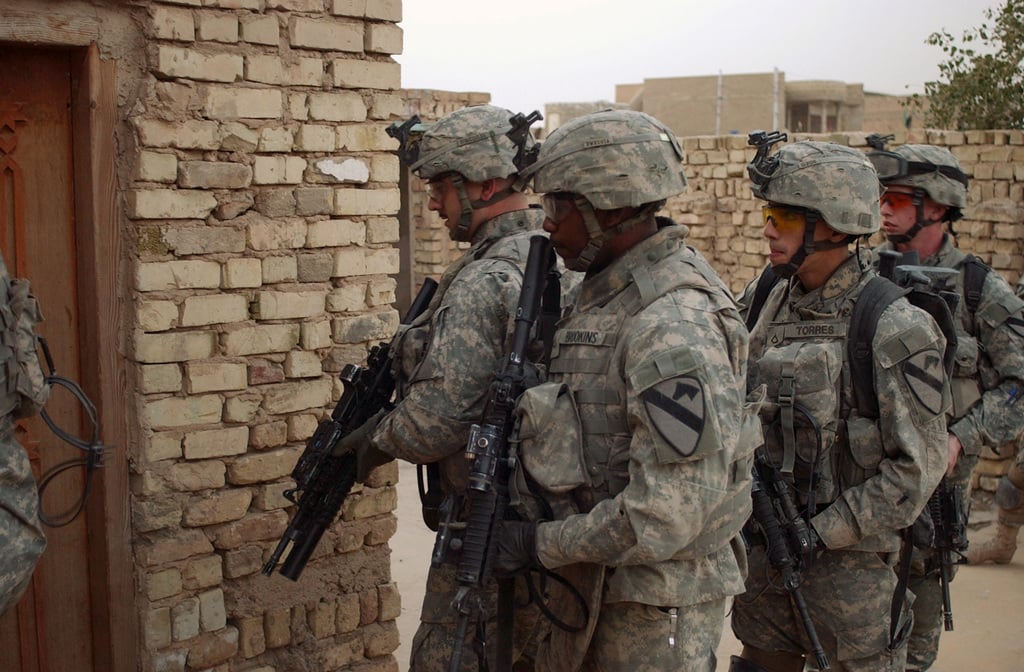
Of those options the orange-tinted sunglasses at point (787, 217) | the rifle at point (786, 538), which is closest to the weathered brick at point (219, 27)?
the orange-tinted sunglasses at point (787, 217)

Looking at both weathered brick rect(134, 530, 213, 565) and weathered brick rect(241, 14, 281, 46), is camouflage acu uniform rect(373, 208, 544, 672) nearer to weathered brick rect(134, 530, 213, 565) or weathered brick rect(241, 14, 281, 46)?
weathered brick rect(134, 530, 213, 565)

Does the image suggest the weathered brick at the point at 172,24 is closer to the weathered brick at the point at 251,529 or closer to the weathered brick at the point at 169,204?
the weathered brick at the point at 169,204

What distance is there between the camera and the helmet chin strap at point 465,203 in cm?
343

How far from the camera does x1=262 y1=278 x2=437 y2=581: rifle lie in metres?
3.47

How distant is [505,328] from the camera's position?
318 centimetres

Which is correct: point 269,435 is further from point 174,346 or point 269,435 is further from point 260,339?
point 174,346

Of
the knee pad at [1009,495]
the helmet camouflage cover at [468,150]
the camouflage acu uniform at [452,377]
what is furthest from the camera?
the knee pad at [1009,495]

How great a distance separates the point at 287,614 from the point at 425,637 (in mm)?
925

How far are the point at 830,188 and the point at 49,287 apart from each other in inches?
102

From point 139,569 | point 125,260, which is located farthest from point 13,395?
point 139,569

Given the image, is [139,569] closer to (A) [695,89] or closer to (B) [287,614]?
(B) [287,614]

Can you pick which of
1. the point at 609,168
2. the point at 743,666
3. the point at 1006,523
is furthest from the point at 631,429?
the point at 1006,523

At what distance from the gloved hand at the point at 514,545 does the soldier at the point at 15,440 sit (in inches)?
51.2

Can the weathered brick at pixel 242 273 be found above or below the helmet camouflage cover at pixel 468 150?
below
